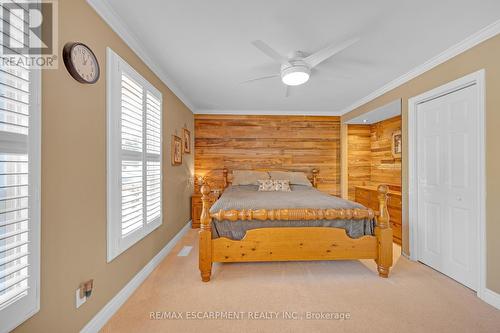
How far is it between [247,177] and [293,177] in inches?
37.1

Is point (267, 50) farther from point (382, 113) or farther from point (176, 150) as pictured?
point (382, 113)

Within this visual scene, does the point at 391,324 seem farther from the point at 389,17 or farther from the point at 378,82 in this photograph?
the point at 378,82

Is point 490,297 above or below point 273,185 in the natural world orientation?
below

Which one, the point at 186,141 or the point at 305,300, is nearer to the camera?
the point at 305,300

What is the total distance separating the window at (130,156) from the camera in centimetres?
178

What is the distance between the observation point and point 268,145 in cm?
473

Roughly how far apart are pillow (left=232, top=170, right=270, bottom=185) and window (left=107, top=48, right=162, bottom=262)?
1.89 metres

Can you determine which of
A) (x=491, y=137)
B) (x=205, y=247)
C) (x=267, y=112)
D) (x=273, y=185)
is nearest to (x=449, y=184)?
(x=491, y=137)

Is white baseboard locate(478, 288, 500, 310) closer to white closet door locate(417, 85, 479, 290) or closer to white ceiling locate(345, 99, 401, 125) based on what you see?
white closet door locate(417, 85, 479, 290)

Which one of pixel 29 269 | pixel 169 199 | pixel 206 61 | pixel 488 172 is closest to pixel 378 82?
pixel 488 172

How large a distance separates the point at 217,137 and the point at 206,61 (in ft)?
7.38

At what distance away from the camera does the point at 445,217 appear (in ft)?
7.94

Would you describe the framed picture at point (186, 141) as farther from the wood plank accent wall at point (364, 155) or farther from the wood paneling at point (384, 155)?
the wood paneling at point (384, 155)

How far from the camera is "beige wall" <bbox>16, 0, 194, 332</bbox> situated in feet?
4.02
